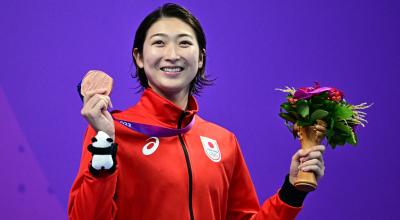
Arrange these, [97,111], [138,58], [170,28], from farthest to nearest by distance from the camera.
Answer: [138,58] → [170,28] → [97,111]

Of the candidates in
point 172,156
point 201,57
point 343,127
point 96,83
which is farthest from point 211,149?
point 96,83

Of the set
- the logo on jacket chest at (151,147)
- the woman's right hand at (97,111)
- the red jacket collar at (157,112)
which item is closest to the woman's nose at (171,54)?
the red jacket collar at (157,112)

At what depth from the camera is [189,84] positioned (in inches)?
91.4

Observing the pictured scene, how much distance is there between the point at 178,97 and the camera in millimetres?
2211

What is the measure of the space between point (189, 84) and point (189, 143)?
267 mm

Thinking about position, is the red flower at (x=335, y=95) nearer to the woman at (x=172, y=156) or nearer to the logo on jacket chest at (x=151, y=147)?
the woman at (x=172, y=156)

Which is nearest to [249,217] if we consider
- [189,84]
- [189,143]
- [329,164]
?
[189,143]

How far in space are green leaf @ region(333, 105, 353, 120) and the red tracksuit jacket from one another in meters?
0.34

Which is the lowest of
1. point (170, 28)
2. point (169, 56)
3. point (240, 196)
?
point (240, 196)

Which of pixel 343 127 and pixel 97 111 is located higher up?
pixel 97 111

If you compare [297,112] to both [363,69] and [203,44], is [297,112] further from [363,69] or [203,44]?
[363,69]

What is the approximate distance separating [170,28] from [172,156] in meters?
0.43

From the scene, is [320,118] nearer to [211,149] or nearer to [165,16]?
[211,149]

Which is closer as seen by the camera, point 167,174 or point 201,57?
point 167,174
